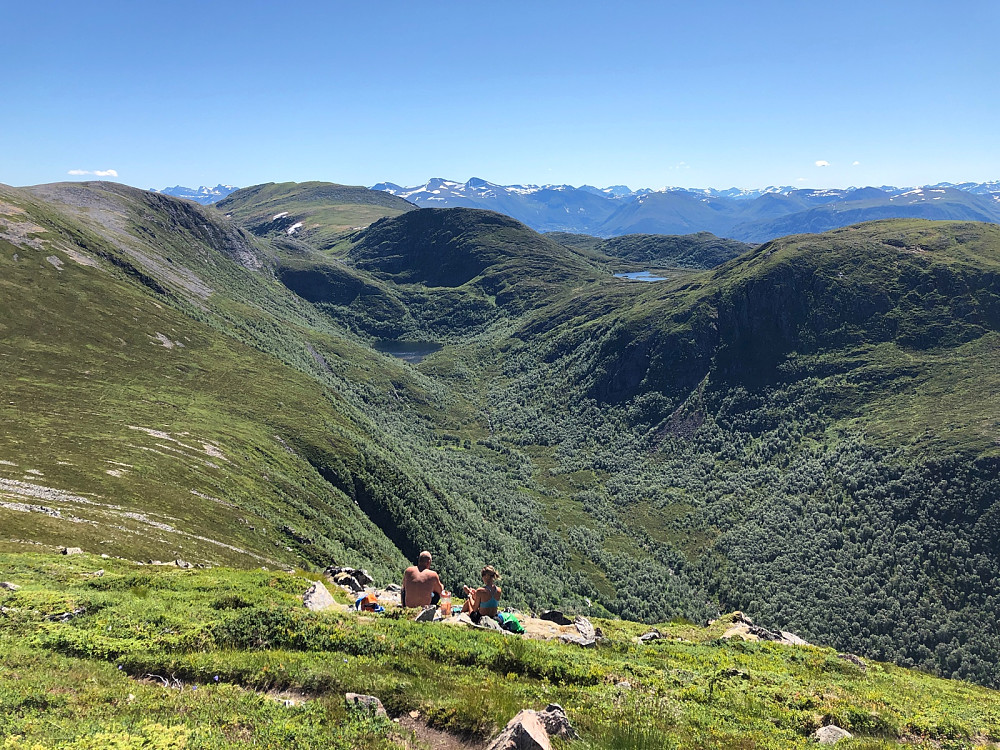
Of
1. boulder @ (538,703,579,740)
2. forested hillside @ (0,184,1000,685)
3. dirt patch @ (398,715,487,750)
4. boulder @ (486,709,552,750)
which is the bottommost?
forested hillside @ (0,184,1000,685)

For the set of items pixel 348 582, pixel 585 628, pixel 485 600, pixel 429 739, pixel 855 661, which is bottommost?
pixel 855 661

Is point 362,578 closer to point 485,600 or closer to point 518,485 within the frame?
point 485,600

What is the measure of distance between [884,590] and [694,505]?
207 ft

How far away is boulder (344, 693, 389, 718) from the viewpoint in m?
15.5

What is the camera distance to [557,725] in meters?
14.5

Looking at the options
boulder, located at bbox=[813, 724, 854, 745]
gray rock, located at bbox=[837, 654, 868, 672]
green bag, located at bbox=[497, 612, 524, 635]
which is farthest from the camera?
gray rock, located at bbox=[837, 654, 868, 672]

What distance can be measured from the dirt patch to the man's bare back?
10.7 meters

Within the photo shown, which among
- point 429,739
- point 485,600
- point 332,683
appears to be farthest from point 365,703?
point 485,600

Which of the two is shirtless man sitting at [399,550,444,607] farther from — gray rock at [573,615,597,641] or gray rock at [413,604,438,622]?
gray rock at [573,615,597,641]

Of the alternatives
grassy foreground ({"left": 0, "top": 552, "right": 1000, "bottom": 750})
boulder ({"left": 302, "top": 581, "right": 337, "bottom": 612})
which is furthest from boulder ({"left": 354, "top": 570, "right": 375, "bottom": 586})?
grassy foreground ({"left": 0, "top": 552, "right": 1000, "bottom": 750})

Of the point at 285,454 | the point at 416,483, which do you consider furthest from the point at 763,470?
the point at 285,454

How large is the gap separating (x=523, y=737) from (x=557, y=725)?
1720mm

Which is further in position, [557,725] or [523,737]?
[557,725]

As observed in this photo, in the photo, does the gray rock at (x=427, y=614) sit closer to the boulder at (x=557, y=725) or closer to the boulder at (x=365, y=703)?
the boulder at (x=365, y=703)
